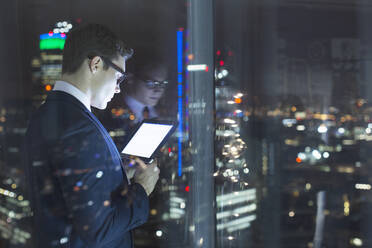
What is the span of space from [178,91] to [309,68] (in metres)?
0.58

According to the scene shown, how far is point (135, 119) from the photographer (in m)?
1.23

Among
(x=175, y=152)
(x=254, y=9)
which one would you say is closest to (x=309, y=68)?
(x=254, y=9)

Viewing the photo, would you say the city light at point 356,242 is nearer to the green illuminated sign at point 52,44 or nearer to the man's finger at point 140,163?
the man's finger at point 140,163

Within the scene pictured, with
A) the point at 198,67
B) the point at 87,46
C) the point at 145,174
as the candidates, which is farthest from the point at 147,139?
the point at 198,67

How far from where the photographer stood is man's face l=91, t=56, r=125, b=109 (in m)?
1.00

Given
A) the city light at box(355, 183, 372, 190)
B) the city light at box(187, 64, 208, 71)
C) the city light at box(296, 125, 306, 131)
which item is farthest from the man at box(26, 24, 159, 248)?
the city light at box(355, 183, 372, 190)

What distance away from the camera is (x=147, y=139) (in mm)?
1070

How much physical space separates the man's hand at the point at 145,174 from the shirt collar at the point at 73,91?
0.26 m

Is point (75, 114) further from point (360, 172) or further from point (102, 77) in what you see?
point (360, 172)

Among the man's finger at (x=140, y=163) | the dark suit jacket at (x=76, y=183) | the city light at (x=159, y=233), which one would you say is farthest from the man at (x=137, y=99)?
the city light at (x=159, y=233)

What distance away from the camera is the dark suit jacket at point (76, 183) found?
875 millimetres

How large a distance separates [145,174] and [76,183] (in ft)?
0.84

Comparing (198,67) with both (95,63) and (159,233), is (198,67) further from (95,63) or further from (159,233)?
(159,233)

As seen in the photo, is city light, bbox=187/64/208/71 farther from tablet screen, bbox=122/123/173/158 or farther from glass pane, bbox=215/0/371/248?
tablet screen, bbox=122/123/173/158
